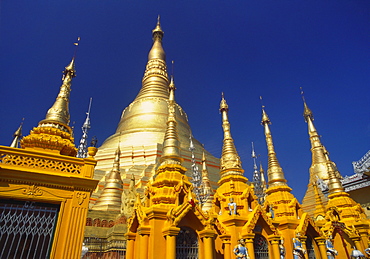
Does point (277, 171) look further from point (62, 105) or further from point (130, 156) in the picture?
point (130, 156)

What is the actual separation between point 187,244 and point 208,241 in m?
0.63

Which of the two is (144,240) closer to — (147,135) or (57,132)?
(57,132)

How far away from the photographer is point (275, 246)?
963cm

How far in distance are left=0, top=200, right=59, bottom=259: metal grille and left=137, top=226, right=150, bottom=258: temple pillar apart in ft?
9.00

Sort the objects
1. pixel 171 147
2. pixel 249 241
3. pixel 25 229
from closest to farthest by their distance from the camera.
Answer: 1. pixel 25 229
2. pixel 249 241
3. pixel 171 147

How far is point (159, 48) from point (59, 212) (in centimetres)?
3897

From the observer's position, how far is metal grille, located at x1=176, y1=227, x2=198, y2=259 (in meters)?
7.86

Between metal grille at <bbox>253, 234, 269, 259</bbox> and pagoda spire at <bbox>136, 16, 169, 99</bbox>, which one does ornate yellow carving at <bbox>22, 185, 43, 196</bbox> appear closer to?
metal grille at <bbox>253, 234, 269, 259</bbox>

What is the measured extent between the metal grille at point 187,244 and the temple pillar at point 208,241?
29cm

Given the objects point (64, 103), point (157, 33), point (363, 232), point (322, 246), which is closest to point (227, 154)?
point (322, 246)

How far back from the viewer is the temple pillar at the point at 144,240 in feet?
25.3

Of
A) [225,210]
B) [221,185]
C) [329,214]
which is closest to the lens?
[225,210]

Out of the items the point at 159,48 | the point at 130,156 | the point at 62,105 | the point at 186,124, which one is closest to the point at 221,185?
the point at 62,105

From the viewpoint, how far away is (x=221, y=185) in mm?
11883
